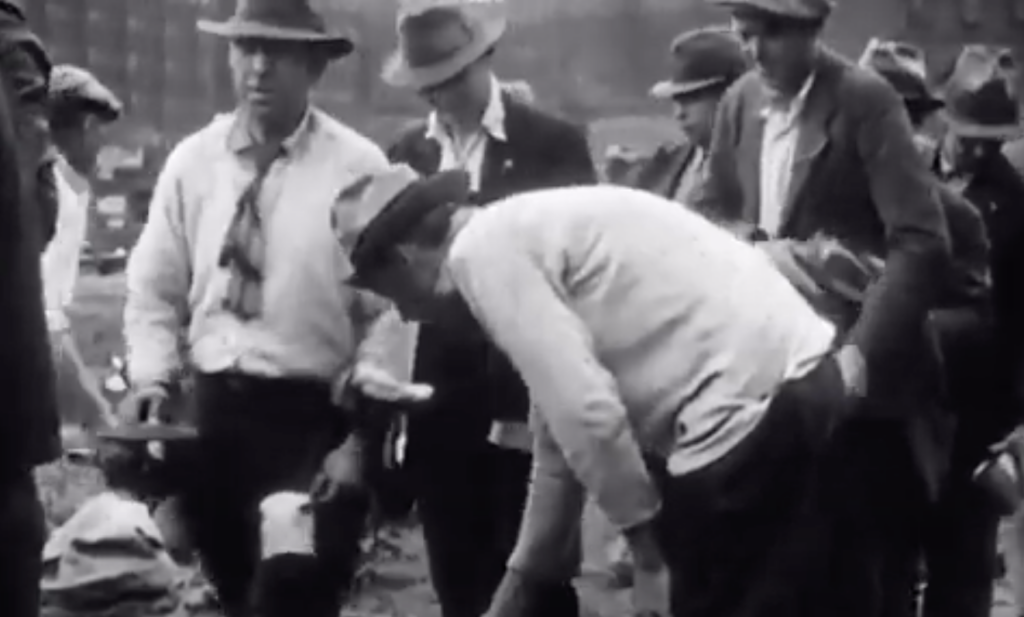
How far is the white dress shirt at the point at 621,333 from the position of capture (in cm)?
300

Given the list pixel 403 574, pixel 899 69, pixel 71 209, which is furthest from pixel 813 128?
pixel 403 574

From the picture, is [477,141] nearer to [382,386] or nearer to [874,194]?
[382,386]

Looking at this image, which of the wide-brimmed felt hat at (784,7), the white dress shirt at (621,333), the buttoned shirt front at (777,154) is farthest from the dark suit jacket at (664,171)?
the white dress shirt at (621,333)

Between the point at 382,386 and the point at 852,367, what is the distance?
1.13 m

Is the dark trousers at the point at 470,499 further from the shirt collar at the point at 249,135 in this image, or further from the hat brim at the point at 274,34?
the hat brim at the point at 274,34

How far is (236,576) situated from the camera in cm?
471

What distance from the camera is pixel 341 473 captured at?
174 inches


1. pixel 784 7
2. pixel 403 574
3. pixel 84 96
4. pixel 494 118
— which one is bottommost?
pixel 403 574

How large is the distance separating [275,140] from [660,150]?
1.48 metres

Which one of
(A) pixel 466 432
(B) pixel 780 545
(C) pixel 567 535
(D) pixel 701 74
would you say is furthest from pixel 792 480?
(D) pixel 701 74

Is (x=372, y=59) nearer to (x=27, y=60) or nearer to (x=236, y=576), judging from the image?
Answer: (x=236, y=576)

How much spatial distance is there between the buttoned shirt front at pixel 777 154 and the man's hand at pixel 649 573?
1.27 meters

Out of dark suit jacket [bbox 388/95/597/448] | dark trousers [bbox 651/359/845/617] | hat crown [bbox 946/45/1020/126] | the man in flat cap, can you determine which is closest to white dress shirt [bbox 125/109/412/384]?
dark suit jacket [bbox 388/95/597/448]

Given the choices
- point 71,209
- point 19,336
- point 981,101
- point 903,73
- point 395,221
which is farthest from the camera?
point 71,209
